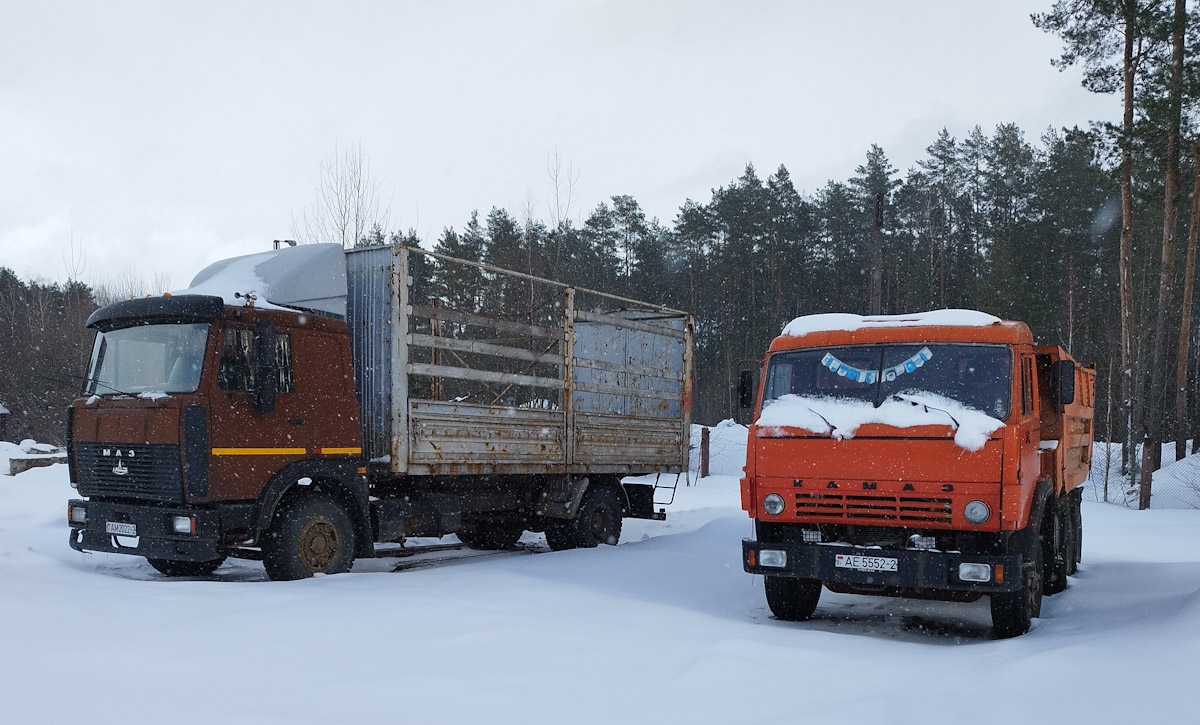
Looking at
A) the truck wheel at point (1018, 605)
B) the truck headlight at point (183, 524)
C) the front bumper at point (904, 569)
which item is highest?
the truck headlight at point (183, 524)

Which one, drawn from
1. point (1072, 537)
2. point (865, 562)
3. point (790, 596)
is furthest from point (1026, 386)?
point (1072, 537)

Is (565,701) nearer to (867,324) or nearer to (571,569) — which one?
(867,324)

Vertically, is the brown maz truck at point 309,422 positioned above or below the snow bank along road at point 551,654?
above

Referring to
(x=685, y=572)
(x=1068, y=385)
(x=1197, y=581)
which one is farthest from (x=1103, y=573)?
(x=685, y=572)

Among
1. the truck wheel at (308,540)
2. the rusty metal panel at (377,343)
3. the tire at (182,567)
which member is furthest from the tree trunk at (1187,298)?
the tire at (182,567)

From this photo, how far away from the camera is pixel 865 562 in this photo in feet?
22.0

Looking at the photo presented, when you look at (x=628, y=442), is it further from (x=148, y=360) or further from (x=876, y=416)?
(x=148, y=360)

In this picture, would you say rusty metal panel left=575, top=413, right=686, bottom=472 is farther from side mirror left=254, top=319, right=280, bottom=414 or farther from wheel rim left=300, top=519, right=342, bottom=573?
side mirror left=254, top=319, right=280, bottom=414

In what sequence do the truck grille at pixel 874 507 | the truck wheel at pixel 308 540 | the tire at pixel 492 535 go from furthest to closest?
the tire at pixel 492 535
the truck wheel at pixel 308 540
the truck grille at pixel 874 507

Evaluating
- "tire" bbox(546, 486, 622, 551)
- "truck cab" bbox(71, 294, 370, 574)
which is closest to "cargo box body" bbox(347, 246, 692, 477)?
"tire" bbox(546, 486, 622, 551)

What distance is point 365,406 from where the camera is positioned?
9.17 m

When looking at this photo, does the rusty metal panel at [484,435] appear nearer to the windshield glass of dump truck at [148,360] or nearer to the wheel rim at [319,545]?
the wheel rim at [319,545]

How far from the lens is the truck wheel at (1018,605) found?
6.82 m

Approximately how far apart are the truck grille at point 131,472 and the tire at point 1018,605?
6474 mm
